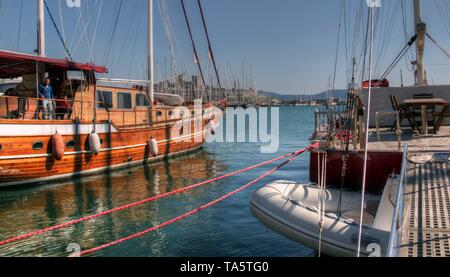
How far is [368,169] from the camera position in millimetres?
11266

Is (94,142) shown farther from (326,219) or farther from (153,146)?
(326,219)

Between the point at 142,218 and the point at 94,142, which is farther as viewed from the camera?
the point at 94,142

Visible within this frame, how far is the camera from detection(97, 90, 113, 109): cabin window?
2045 centimetres

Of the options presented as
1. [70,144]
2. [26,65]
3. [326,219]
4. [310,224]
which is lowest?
[310,224]

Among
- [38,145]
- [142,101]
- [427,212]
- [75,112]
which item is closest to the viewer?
[427,212]

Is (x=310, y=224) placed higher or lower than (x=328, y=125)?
lower

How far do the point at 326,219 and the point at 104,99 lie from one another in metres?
15.7

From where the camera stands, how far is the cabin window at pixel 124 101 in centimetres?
2186

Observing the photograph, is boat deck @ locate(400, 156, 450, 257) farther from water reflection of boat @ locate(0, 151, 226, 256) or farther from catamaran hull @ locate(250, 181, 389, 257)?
water reflection of boat @ locate(0, 151, 226, 256)

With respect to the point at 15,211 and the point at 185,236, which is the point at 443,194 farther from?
the point at 15,211

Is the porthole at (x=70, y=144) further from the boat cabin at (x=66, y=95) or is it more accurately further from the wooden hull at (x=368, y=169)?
the wooden hull at (x=368, y=169)

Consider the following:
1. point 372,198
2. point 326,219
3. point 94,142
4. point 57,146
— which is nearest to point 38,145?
point 57,146

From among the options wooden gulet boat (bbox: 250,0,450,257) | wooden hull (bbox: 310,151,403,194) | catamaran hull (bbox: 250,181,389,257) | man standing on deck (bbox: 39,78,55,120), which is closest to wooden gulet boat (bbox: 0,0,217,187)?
man standing on deck (bbox: 39,78,55,120)
